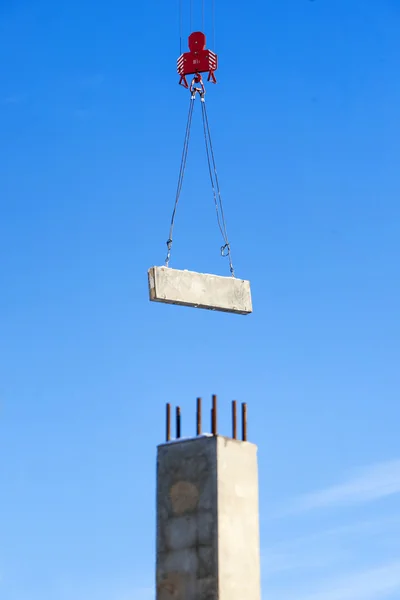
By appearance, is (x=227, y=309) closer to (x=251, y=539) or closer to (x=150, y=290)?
(x=150, y=290)

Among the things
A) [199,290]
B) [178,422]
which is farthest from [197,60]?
[178,422]

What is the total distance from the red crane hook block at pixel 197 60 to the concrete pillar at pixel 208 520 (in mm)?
11529

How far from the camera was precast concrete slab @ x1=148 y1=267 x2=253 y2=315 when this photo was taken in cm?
3131

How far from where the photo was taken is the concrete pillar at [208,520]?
26.8m

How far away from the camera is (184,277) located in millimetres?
31656

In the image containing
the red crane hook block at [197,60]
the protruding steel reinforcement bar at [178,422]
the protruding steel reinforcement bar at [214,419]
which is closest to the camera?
the protruding steel reinforcement bar at [214,419]

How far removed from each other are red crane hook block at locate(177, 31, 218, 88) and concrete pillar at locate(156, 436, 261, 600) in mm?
11529

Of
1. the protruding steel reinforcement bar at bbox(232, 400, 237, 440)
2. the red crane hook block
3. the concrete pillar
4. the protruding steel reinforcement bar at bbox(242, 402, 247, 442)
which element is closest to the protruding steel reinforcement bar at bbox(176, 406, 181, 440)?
the concrete pillar

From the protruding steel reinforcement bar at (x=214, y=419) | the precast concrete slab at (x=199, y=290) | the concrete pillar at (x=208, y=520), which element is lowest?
the concrete pillar at (x=208, y=520)

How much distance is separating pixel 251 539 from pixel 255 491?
1079mm

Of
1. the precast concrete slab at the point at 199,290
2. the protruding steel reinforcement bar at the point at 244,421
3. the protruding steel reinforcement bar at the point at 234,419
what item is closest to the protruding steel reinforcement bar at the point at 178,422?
the protruding steel reinforcement bar at the point at 234,419

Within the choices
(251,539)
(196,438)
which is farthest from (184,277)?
(251,539)

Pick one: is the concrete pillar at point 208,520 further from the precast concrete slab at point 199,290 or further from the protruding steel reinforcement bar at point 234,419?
the precast concrete slab at point 199,290

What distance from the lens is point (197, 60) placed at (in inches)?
1373
